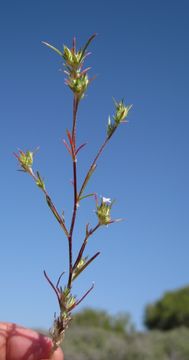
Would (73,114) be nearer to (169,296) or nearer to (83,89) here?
(83,89)

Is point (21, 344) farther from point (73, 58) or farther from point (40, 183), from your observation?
point (73, 58)

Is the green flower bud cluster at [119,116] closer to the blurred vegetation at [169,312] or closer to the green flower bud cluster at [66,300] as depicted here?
the green flower bud cluster at [66,300]

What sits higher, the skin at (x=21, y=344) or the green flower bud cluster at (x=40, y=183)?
the green flower bud cluster at (x=40, y=183)

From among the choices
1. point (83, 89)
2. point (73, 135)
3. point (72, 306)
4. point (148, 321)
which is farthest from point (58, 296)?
point (148, 321)

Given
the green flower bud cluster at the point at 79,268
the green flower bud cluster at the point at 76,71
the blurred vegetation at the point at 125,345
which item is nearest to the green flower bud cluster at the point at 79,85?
the green flower bud cluster at the point at 76,71

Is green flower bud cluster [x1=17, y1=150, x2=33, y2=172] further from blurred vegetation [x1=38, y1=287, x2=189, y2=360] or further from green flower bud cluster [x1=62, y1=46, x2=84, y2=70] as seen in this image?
blurred vegetation [x1=38, y1=287, x2=189, y2=360]

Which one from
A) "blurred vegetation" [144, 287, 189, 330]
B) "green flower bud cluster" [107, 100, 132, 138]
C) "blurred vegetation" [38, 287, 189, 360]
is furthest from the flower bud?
"blurred vegetation" [144, 287, 189, 330]

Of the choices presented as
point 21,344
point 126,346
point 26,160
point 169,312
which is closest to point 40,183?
point 26,160
